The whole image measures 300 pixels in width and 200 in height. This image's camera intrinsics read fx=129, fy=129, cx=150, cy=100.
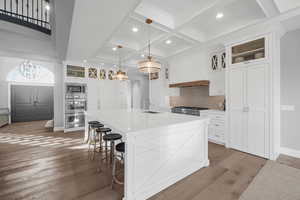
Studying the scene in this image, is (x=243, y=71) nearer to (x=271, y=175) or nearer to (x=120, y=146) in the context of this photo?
(x=271, y=175)

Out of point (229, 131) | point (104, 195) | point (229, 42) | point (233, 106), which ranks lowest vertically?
point (104, 195)

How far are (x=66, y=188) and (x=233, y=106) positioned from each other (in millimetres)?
3561

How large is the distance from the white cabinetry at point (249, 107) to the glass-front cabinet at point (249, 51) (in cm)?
12

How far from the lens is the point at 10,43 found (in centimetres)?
381

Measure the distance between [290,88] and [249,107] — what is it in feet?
2.97

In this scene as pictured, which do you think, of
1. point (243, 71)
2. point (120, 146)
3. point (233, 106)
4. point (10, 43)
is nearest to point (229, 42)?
point (243, 71)

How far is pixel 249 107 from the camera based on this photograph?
111 inches

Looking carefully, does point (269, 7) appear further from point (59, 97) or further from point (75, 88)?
point (59, 97)

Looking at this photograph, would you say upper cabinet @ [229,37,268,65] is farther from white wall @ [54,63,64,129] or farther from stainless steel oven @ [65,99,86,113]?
white wall @ [54,63,64,129]

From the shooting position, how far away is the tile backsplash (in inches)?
158

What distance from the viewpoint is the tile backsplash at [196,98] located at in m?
4.01

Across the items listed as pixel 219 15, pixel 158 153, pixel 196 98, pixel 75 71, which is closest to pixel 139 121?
pixel 158 153

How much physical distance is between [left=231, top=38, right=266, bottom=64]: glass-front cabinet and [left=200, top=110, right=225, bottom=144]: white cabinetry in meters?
1.34

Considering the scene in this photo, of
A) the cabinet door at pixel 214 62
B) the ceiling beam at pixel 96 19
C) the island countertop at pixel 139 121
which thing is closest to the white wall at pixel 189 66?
the cabinet door at pixel 214 62
